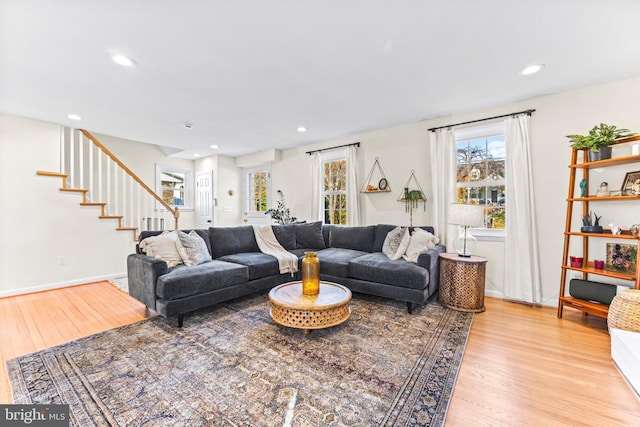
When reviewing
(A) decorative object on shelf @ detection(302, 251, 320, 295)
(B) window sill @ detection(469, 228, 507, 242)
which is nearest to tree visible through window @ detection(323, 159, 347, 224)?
(B) window sill @ detection(469, 228, 507, 242)

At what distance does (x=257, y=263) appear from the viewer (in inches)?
130

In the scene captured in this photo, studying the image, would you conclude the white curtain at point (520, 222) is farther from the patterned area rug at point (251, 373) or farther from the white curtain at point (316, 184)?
the white curtain at point (316, 184)

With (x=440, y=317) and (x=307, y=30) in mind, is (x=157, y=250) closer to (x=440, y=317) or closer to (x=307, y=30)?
(x=307, y=30)

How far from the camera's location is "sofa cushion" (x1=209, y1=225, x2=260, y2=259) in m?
3.66

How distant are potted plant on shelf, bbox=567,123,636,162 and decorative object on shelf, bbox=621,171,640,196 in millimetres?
285

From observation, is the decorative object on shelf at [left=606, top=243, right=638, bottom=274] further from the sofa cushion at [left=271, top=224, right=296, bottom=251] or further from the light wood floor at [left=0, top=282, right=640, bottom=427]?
the sofa cushion at [left=271, top=224, right=296, bottom=251]

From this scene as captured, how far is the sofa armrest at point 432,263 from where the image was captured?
2.94 m

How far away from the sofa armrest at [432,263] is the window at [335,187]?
1982mm

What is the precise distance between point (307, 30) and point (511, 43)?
5.23 feet

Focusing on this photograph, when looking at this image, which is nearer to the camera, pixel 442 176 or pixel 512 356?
pixel 512 356

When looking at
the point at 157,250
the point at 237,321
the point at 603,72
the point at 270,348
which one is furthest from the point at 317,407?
the point at 603,72

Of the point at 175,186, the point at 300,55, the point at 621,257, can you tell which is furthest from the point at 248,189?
the point at 621,257

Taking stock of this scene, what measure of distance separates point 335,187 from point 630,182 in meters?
3.70

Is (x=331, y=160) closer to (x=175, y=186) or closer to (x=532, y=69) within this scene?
(x=532, y=69)
